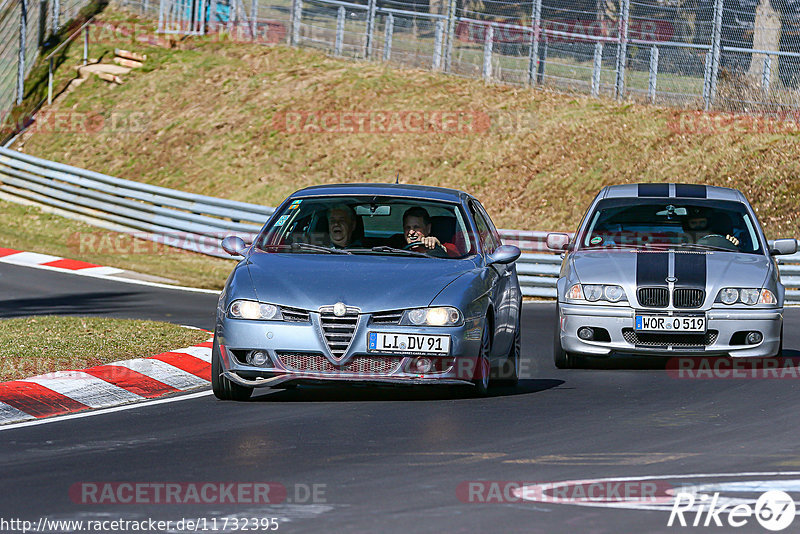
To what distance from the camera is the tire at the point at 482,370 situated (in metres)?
9.35

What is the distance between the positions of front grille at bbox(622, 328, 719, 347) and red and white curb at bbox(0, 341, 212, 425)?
3.49 m

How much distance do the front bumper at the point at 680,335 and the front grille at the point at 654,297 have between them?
126 mm

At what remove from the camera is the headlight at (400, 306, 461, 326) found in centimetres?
891

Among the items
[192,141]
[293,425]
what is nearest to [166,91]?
[192,141]

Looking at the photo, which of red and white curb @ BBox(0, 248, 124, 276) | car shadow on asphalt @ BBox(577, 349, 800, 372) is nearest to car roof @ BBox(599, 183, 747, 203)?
car shadow on asphalt @ BBox(577, 349, 800, 372)

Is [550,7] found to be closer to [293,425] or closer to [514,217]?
[514,217]

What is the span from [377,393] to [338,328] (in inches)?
46.0

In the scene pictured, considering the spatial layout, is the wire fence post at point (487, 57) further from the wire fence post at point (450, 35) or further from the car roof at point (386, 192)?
the car roof at point (386, 192)

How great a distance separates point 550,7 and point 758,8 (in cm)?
491

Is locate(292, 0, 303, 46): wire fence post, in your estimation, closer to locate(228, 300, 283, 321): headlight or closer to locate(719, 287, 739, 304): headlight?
locate(719, 287, 739, 304): headlight

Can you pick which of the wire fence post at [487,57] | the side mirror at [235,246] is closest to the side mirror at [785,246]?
the side mirror at [235,246]

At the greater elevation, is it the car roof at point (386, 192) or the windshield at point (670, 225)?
the car roof at point (386, 192)

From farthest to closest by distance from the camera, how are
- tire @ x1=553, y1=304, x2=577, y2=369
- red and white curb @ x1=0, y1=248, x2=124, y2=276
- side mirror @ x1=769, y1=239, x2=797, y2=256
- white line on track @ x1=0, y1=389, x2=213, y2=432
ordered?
red and white curb @ x1=0, y1=248, x2=124, y2=276
side mirror @ x1=769, y1=239, x2=797, y2=256
tire @ x1=553, y1=304, x2=577, y2=369
white line on track @ x1=0, y1=389, x2=213, y2=432

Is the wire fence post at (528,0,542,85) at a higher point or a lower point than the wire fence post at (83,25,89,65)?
higher
